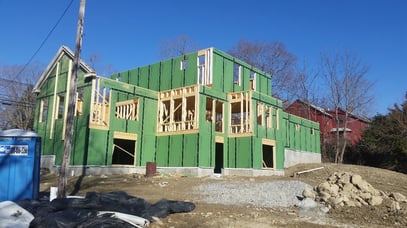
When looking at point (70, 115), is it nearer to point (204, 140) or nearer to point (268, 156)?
point (204, 140)

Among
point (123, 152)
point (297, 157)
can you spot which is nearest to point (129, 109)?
point (123, 152)

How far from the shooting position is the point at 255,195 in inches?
496

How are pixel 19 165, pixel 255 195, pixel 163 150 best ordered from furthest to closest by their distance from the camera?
pixel 163 150
pixel 255 195
pixel 19 165

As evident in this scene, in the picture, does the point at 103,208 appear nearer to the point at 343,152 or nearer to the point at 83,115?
the point at 83,115

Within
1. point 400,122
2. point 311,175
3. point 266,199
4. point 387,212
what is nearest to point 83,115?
point 266,199

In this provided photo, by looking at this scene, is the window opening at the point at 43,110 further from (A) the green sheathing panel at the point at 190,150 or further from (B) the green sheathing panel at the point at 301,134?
(B) the green sheathing panel at the point at 301,134

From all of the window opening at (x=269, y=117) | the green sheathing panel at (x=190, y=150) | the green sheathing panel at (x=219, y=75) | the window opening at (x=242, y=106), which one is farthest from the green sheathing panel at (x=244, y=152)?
the green sheathing panel at (x=219, y=75)

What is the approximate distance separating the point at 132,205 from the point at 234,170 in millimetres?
15396

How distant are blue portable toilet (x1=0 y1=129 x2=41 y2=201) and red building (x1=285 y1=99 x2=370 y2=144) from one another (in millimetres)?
39492

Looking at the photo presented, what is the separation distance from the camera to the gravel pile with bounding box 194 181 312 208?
1082cm

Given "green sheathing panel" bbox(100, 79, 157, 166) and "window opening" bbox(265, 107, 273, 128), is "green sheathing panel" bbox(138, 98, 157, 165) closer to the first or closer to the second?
"green sheathing panel" bbox(100, 79, 157, 166)

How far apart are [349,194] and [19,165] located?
8967mm

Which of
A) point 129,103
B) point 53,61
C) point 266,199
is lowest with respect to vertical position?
point 266,199

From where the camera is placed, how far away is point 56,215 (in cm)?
606
